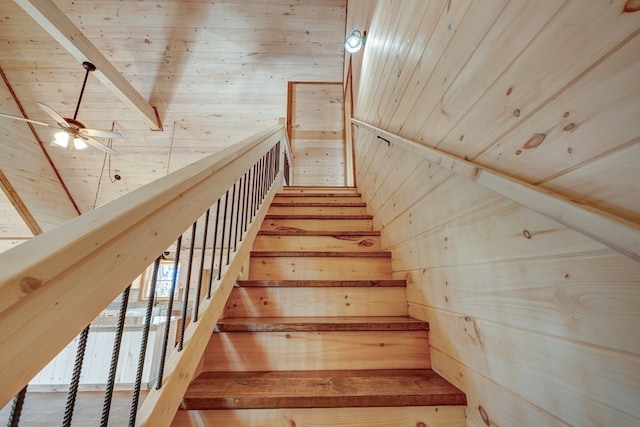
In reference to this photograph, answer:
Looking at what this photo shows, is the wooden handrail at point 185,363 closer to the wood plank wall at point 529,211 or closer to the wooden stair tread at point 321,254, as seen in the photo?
the wooden stair tread at point 321,254

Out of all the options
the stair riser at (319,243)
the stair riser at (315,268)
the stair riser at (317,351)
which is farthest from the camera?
the stair riser at (319,243)

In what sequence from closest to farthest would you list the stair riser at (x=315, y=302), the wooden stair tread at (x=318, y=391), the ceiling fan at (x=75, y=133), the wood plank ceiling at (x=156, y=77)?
1. the wooden stair tread at (x=318, y=391)
2. the stair riser at (x=315, y=302)
3. the ceiling fan at (x=75, y=133)
4. the wood plank ceiling at (x=156, y=77)

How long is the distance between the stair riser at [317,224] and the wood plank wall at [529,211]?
1.06m

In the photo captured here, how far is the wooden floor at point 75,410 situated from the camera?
83.7 inches

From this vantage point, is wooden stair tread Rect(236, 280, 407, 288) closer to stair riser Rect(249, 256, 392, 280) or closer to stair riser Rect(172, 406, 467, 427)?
stair riser Rect(249, 256, 392, 280)

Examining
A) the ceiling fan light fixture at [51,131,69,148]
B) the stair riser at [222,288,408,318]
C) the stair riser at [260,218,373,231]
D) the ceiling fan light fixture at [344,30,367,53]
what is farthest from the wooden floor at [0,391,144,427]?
the ceiling fan light fixture at [344,30,367,53]

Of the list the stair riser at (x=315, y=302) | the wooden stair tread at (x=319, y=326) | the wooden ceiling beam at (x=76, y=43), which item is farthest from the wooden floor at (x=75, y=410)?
the wooden ceiling beam at (x=76, y=43)

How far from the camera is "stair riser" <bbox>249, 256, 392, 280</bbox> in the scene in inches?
66.6

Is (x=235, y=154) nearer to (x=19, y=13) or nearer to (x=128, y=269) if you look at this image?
(x=128, y=269)

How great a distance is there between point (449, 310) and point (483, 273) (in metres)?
0.27

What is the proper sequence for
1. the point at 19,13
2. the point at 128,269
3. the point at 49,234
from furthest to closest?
the point at 19,13 < the point at 128,269 < the point at 49,234

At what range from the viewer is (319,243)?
1980 mm

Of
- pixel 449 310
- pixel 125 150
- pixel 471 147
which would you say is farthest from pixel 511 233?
pixel 125 150

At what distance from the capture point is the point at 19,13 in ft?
11.4
